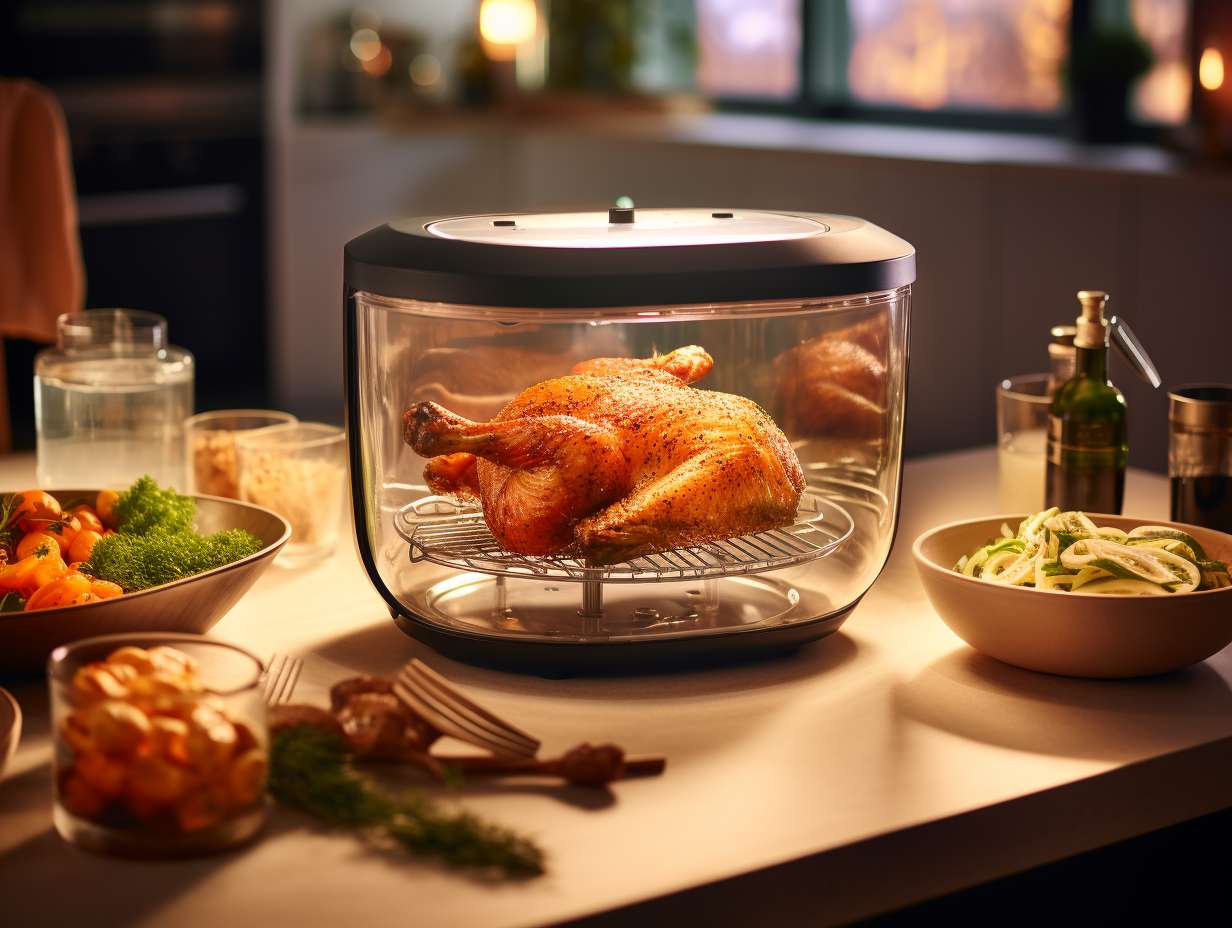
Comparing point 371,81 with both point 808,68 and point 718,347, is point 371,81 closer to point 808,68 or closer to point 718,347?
point 808,68

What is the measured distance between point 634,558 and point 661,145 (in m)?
2.95

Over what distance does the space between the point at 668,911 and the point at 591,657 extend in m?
0.29

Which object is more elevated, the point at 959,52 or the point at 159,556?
the point at 959,52

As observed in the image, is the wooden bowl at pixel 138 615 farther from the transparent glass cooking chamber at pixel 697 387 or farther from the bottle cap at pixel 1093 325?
the bottle cap at pixel 1093 325

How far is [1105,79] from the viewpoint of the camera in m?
3.41

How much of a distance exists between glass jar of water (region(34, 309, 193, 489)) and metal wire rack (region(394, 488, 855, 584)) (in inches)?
15.7

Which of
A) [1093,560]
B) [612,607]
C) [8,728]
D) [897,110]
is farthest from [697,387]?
[897,110]

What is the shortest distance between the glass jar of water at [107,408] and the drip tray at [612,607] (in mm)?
426

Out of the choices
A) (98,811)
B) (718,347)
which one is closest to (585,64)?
(718,347)

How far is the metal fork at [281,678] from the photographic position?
1.03m

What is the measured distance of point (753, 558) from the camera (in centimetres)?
112

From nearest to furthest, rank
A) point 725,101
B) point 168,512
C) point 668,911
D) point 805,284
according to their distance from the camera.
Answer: point 668,911
point 805,284
point 168,512
point 725,101

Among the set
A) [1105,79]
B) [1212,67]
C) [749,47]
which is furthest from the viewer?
[749,47]

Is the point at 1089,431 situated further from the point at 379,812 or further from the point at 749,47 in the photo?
the point at 749,47
